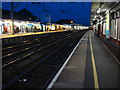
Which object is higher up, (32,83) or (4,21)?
(4,21)

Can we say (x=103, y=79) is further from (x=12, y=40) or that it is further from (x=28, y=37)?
(x=28, y=37)

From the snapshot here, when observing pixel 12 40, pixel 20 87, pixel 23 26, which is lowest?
pixel 20 87

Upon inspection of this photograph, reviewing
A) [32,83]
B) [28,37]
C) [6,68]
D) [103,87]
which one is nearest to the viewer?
[103,87]

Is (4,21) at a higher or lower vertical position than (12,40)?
higher

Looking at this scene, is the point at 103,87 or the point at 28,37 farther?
the point at 28,37

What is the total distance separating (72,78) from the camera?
776cm

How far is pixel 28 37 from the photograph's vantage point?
33.9 meters

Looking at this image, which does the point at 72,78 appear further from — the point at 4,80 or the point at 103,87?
the point at 4,80

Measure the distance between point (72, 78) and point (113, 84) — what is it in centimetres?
175

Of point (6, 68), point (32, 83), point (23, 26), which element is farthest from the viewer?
point (23, 26)

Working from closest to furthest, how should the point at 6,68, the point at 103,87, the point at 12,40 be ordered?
the point at 103,87
the point at 6,68
the point at 12,40

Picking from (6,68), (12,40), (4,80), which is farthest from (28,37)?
(4,80)

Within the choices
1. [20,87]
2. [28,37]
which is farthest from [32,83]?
[28,37]

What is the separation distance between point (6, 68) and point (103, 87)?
250 inches
